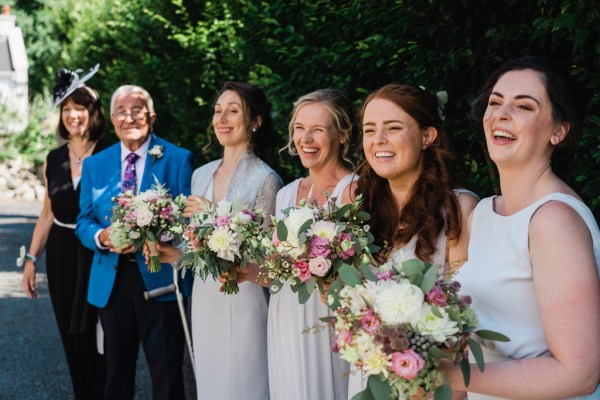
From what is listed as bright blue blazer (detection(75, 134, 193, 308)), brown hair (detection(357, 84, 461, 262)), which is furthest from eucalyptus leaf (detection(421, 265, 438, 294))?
bright blue blazer (detection(75, 134, 193, 308))

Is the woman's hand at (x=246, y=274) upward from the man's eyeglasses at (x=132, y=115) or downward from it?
downward

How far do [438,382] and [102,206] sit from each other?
3.46m

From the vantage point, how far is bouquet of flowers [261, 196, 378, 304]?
2943 millimetres

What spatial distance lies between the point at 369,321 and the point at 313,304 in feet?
5.91

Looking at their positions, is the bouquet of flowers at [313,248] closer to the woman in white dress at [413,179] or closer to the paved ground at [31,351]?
the woman in white dress at [413,179]

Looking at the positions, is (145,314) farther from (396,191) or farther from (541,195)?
(541,195)

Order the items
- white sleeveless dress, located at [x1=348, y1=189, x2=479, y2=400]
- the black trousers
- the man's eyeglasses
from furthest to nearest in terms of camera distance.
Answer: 1. the man's eyeglasses
2. the black trousers
3. white sleeveless dress, located at [x1=348, y1=189, x2=479, y2=400]

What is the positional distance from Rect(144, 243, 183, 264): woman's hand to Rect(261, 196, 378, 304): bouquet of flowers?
5.12 ft

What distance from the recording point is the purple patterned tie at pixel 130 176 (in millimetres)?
4961

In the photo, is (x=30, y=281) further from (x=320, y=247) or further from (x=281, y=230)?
(x=320, y=247)

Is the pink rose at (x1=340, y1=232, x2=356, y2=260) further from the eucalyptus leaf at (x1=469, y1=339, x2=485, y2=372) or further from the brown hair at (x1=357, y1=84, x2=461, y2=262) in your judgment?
the eucalyptus leaf at (x1=469, y1=339, x2=485, y2=372)

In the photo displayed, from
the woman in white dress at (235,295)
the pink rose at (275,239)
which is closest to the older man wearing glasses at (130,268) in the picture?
the woman in white dress at (235,295)

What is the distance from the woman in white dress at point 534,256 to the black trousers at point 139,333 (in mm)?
2870

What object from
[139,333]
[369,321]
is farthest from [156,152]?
[369,321]
